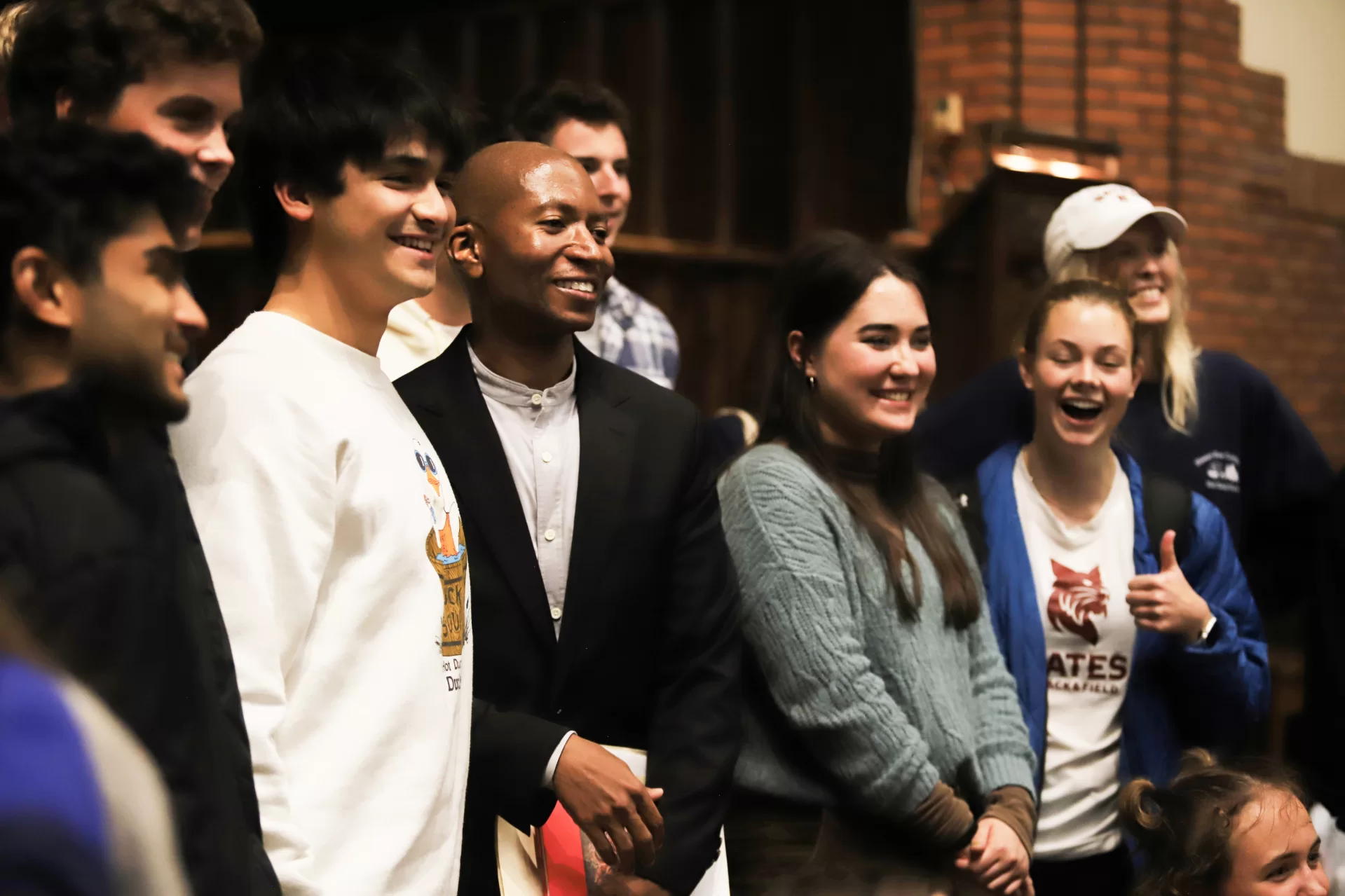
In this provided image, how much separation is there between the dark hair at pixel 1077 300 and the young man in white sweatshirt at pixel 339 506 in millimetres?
1463

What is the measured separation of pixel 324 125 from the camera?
187 cm

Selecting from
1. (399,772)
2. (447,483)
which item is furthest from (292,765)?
(447,483)

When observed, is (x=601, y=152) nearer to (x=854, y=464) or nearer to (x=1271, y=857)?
(x=854, y=464)

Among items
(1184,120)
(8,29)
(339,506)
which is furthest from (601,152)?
(1184,120)

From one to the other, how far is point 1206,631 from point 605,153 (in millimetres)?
1770

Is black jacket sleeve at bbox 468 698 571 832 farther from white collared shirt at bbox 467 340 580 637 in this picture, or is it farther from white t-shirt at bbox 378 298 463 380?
white t-shirt at bbox 378 298 463 380

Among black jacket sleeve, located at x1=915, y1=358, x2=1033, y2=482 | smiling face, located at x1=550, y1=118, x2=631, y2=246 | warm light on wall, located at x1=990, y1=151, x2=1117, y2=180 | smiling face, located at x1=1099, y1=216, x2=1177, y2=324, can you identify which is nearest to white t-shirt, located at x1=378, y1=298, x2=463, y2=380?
smiling face, located at x1=550, y1=118, x2=631, y2=246

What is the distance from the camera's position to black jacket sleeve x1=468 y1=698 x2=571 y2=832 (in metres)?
1.98

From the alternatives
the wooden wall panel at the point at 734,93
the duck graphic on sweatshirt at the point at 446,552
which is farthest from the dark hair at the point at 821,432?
the wooden wall panel at the point at 734,93

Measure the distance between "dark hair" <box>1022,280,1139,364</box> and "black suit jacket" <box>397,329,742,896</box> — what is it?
3.39ft

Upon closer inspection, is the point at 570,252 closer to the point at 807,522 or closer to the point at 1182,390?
the point at 807,522

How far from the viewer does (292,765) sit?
5.43 feet

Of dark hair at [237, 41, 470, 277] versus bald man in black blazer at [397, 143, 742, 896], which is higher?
dark hair at [237, 41, 470, 277]

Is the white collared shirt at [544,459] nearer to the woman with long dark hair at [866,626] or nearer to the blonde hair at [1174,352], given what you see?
the woman with long dark hair at [866,626]
